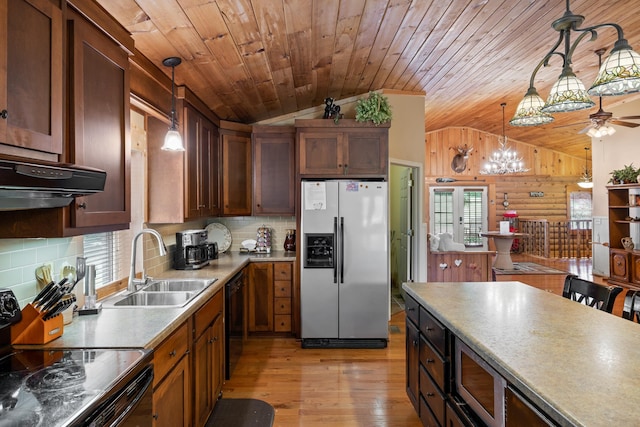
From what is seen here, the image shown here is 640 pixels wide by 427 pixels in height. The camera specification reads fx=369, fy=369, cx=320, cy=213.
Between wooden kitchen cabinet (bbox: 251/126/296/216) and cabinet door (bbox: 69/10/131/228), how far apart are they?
239 cm

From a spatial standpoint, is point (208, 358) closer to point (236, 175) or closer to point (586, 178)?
point (236, 175)

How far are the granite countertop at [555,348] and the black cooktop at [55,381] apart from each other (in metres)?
1.30

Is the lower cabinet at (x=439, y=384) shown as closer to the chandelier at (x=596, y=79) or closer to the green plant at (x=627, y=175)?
the chandelier at (x=596, y=79)

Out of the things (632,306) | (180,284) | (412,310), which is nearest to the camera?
(632,306)

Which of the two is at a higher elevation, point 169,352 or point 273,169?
point 273,169

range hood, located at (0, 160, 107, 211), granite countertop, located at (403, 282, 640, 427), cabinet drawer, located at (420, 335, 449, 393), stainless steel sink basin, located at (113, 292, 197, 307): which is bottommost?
cabinet drawer, located at (420, 335, 449, 393)

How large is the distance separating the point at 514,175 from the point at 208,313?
893cm

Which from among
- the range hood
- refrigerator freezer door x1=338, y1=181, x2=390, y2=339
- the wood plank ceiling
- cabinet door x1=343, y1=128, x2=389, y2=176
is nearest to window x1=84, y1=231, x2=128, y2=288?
the range hood

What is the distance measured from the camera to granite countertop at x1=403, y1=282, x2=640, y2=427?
1010 mm

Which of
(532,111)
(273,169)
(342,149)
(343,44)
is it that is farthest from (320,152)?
(532,111)

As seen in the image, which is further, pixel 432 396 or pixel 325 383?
pixel 325 383

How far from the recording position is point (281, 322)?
4.00m

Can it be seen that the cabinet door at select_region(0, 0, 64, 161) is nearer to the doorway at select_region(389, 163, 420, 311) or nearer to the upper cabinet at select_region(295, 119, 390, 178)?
the upper cabinet at select_region(295, 119, 390, 178)

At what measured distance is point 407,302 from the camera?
2574 mm
